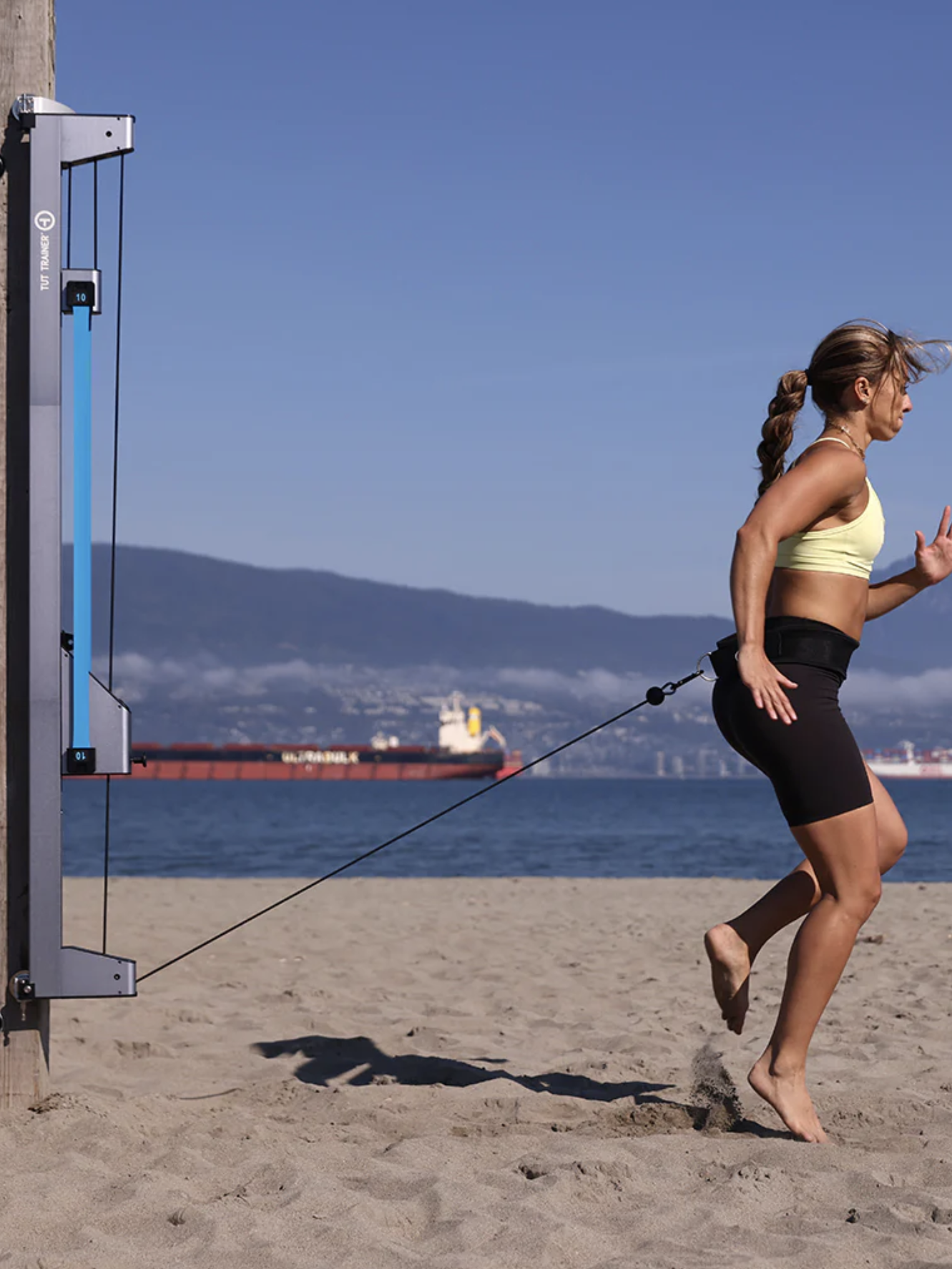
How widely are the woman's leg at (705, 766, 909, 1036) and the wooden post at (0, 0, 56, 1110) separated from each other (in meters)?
1.64

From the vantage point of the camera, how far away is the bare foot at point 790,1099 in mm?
3121

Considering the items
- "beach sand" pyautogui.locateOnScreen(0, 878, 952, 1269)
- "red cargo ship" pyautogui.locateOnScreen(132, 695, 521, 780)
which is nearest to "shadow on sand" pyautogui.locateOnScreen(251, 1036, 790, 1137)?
"beach sand" pyautogui.locateOnScreen(0, 878, 952, 1269)

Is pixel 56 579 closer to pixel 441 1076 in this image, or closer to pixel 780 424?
pixel 780 424

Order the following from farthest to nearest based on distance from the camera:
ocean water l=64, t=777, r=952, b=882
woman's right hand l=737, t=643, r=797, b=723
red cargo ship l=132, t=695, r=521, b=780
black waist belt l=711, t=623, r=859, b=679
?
red cargo ship l=132, t=695, r=521, b=780 → ocean water l=64, t=777, r=952, b=882 → black waist belt l=711, t=623, r=859, b=679 → woman's right hand l=737, t=643, r=797, b=723

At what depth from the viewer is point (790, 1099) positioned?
3135 millimetres

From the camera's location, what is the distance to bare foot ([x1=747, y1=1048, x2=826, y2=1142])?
3.12m

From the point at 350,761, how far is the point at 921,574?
279 ft

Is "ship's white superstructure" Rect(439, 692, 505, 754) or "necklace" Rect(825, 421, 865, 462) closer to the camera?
"necklace" Rect(825, 421, 865, 462)

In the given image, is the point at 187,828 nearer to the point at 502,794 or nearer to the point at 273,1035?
the point at 273,1035

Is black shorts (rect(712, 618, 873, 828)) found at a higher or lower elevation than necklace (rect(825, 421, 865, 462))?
lower

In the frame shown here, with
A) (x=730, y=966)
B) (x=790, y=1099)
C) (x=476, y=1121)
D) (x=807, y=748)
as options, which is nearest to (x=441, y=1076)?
(x=476, y=1121)

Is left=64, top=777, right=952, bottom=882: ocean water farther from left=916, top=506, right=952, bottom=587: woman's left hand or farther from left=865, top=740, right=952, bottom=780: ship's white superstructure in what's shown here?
left=865, top=740, right=952, bottom=780: ship's white superstructure

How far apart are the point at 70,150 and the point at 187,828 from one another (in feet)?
119

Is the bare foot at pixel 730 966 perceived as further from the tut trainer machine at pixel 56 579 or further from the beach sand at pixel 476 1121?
the tut trainer machine at pixel 56 579
